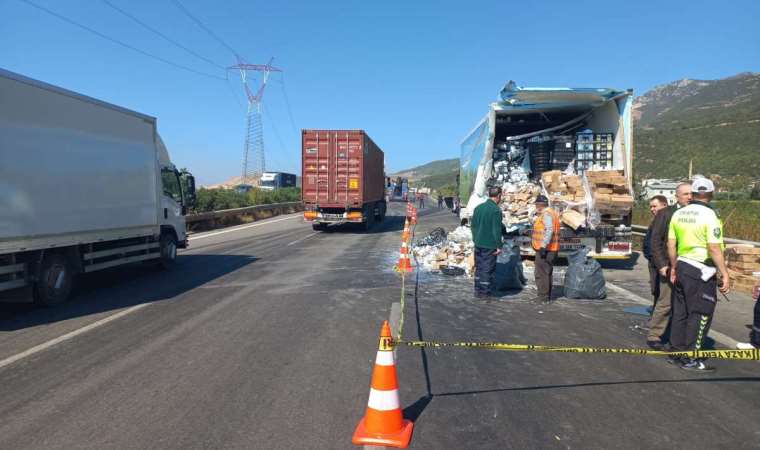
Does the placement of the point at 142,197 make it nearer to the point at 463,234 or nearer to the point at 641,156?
the point at 463,234

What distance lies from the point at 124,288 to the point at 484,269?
6240mm

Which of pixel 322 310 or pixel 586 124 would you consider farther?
pixel 586 124

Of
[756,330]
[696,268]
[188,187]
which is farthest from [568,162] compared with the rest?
[188,187]

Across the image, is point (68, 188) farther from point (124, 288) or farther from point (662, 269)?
point (662, 269)

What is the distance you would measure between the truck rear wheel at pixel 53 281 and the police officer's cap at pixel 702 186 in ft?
27.1

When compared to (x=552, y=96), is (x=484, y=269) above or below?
below

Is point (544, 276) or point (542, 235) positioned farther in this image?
point (544, 276)

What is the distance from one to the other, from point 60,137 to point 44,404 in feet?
16.0

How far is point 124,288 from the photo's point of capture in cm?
891

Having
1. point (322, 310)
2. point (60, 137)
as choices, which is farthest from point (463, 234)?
point (60, 137)

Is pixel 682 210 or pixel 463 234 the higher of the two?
pixel 682 210

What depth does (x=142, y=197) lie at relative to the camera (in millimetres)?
9703

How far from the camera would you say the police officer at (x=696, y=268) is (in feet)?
15.4

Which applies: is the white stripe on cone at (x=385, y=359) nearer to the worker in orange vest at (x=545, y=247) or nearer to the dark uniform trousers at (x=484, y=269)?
the dark uniform trousers at (x=484, y=269)
